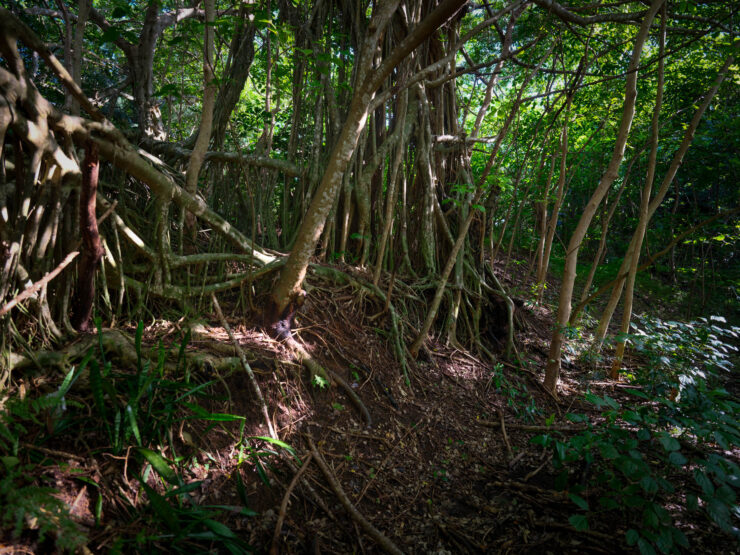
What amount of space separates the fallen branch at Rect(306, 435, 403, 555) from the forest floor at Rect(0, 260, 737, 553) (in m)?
0.04

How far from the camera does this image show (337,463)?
239 centimetres

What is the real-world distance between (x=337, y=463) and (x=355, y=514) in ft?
1.32

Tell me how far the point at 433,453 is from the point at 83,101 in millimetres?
3291

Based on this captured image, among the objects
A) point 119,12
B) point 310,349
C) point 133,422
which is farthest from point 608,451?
point 119,12

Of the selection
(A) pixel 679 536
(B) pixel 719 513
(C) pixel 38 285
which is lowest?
(A) pixel 679 536

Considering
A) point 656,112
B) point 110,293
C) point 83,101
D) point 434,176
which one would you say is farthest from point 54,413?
point 656,112

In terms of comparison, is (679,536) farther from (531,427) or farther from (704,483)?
(531,427)

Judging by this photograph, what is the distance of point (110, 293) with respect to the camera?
2561 millimetres

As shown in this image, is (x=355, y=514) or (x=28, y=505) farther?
(x=355, y=514)

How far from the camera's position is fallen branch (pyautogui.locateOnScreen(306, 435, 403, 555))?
6.26 ft

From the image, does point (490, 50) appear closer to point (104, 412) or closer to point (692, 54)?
point (692, 54)

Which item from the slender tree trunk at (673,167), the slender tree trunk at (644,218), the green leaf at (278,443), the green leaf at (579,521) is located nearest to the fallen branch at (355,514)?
the green leaf at (278,443)

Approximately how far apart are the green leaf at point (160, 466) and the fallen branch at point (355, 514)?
86cm

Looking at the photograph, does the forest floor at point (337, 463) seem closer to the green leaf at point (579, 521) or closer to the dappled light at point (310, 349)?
the dappled light at point (310, 349)
